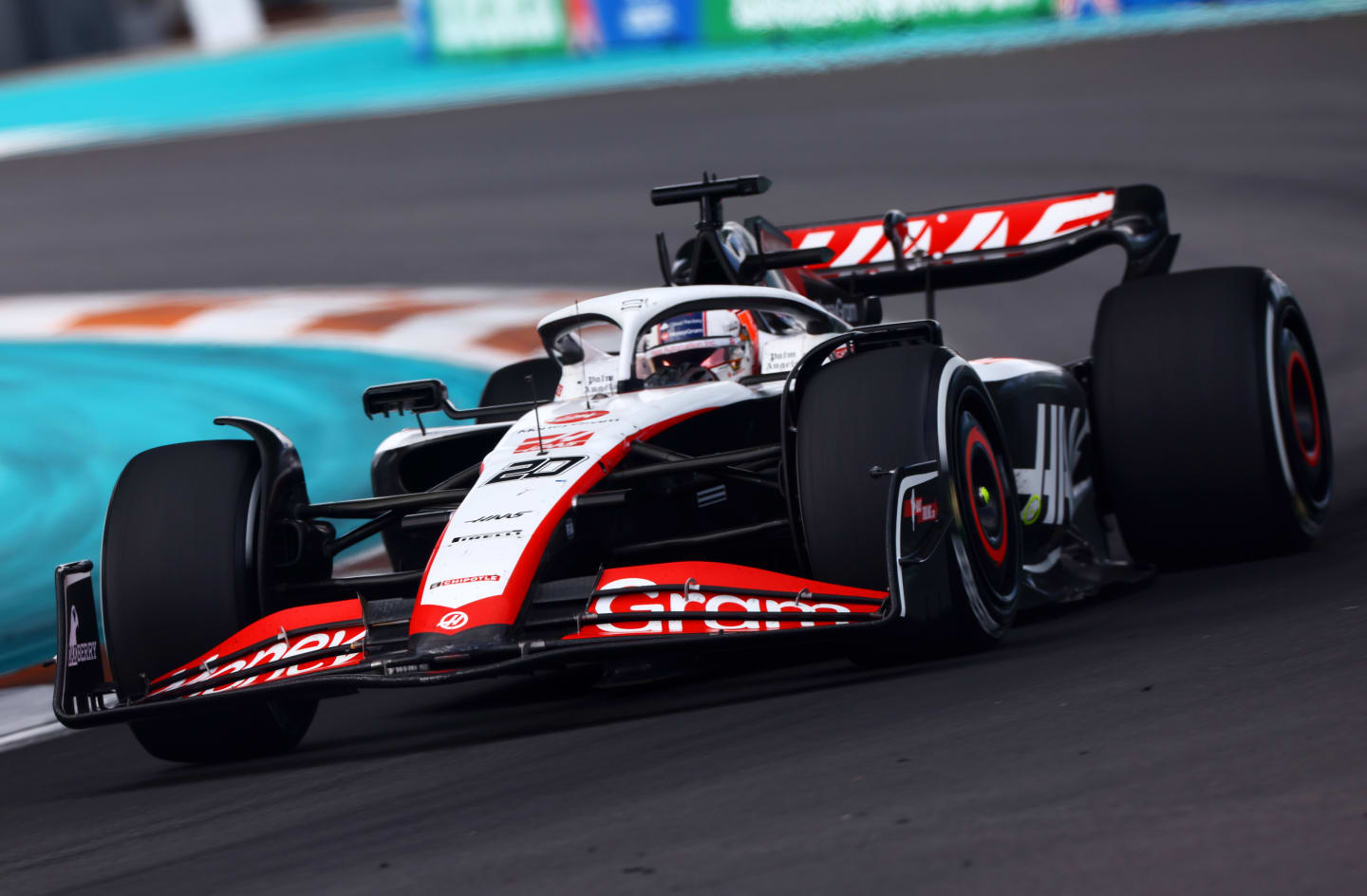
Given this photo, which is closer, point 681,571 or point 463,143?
point 681,571

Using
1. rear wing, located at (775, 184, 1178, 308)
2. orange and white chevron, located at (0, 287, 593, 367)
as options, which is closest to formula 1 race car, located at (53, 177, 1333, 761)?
rear wing, located at (775, 184, 1178, 308)

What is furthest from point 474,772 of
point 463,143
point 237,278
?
point 463,143

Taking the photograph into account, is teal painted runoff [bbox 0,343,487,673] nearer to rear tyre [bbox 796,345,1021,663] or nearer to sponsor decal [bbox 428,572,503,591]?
sponsor decal [bbox 428,572,503,591]

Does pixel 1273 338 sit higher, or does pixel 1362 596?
pixel 1273 338

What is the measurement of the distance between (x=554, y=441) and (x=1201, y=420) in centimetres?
211

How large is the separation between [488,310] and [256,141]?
967 centimetres

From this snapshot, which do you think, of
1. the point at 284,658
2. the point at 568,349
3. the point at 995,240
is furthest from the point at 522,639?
the point at 995,240

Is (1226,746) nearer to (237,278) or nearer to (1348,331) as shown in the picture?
(1348,331)

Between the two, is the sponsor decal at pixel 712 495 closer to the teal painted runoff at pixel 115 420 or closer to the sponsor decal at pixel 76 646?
the sponsor decal at pixel 76 646

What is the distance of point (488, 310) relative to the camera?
42.3 ft

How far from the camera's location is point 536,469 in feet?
17.1

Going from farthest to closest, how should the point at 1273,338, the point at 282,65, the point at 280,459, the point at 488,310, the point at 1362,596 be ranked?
the point at 282,65
the point at 488,310
the point at 1273,338
the point at 280,459
the point at 1362,596

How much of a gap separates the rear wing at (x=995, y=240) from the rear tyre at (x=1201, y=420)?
1.12 meters

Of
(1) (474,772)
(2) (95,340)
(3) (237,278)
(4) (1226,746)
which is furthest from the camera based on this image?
(3) (237,278)
